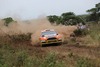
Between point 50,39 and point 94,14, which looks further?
point 94,14

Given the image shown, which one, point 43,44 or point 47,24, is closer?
point 43,44

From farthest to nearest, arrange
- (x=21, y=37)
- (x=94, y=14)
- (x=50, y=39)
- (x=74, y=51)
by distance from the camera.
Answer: (x=94, y=14)
(x=21, y=37)
(x=50, y=39)
(x=74, y=51)

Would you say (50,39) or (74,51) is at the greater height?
(50,39)

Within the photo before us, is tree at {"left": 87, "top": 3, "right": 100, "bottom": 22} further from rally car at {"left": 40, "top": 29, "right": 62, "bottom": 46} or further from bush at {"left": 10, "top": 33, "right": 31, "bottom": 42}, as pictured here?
rally car at {"left": 40, "top": 29, "right": 62, "bottom": 46}

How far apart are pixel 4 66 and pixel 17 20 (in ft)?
117

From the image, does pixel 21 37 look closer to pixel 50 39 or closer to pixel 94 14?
pixel 50 39

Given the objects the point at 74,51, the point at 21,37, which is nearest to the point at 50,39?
the point at 74,51

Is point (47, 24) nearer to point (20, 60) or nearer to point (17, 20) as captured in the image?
point (17, 20)

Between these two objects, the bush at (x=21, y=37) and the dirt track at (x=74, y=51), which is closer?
the dirt track at (x=74, y=51)

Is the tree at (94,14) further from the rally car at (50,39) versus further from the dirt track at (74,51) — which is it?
the dirt track at (74,51)

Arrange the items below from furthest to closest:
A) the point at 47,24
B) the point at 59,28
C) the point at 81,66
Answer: the point at 47,24 → the point at 59,28 → the point at 81,66

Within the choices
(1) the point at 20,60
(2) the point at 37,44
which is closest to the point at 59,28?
(2) the point at 37,44

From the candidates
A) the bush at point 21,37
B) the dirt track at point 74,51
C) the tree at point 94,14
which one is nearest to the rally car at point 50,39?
the dirt track at point 74,51

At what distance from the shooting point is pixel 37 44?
1323 inches
